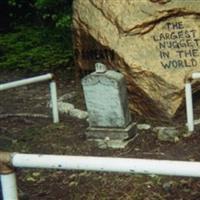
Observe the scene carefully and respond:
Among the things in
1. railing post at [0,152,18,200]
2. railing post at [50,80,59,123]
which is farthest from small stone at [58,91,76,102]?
railing post at [0,152,18,200]

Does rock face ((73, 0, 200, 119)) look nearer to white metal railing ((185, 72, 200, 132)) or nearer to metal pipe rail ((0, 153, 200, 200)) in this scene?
white metal railing ((185, 72, 200, 132))

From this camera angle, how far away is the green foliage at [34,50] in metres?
10.7

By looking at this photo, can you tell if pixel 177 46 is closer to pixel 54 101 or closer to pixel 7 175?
pixel 54 101

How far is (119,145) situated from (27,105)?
8.81ft

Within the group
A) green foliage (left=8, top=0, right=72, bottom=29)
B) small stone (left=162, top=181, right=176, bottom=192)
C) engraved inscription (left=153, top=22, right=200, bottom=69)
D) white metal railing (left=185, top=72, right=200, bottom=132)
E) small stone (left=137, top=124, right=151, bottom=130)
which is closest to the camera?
small stone (left=162, top=181, right=176, bottom=192)

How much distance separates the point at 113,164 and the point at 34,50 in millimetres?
8802

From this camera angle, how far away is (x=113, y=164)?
99.4 inches

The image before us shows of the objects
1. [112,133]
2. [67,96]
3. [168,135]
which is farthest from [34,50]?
[168,135]

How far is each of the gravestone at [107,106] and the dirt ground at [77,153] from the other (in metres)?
0.17

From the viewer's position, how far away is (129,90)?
6.89 meters

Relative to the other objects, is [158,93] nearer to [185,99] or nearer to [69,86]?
[185,99]

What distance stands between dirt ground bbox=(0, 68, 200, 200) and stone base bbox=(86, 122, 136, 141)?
0.32 feet

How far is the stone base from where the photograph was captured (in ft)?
19.1

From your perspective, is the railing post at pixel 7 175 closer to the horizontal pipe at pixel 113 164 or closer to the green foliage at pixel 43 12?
the horizontal pipe at pixel 113 164
